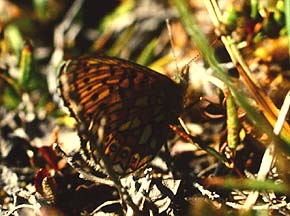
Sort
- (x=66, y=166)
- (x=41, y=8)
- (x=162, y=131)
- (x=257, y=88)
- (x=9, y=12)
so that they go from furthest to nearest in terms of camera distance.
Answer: (x=9, y=12) → (x=41, y=8) → (x=66, y=166) → (x=162, y=131) → (x=257, y=88)

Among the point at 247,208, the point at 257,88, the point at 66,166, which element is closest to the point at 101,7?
the point at 66,166

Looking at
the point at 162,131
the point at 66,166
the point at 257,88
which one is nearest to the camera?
the point at 257,88

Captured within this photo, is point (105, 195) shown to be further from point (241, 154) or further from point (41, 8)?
point (41, 8)

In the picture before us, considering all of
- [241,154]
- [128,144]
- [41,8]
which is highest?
[41,8]

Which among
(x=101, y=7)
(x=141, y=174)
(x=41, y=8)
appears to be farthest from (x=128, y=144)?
(x=101, y=7)

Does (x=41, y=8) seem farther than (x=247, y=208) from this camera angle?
Yes

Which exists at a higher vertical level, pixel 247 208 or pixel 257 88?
pixel 257 88
